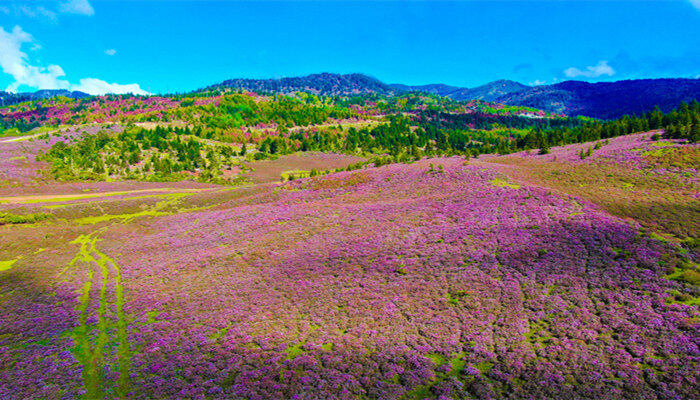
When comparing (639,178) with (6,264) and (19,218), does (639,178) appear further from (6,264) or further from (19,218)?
(19,218)

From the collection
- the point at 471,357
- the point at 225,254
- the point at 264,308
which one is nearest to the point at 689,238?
the point at 471,357

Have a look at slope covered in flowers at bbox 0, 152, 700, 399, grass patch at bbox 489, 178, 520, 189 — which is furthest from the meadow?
grass patch at bbox 489, 178, 520, 189

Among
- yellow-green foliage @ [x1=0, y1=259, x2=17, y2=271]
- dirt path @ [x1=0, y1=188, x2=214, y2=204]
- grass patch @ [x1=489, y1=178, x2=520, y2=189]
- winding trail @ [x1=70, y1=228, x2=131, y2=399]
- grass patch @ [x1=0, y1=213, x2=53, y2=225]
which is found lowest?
winding trail @ [x1=70, y1=228, x2=131, y2=399]

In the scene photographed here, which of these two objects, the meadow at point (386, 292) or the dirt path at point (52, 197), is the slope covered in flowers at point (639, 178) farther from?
the dirt path at point (52, 197)

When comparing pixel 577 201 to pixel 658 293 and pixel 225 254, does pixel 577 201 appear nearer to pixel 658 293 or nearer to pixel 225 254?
pixel 658 293

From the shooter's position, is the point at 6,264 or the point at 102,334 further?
the point at 6,264

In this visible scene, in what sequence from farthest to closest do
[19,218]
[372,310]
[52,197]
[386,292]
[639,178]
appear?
[52,197]
[19,218]
[639,178]
[386,292]
[372,310]

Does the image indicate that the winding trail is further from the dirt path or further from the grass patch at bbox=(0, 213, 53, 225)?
the dirt path

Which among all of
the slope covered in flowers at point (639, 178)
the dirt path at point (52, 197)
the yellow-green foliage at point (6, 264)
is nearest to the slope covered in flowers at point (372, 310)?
the yellow-green foliage at point (6, 264)

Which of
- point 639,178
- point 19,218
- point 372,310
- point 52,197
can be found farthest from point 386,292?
point 52,197
